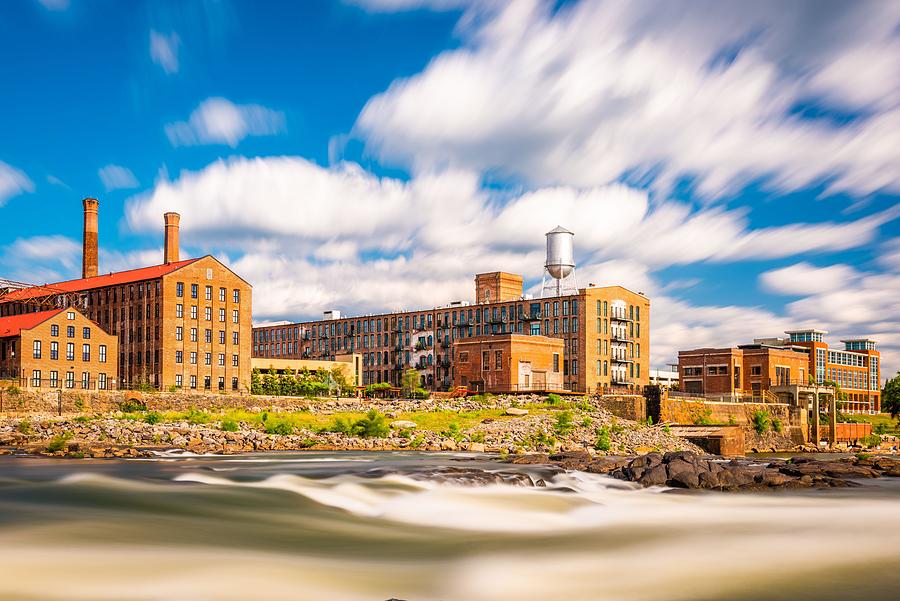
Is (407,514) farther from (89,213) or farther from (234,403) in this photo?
(89,213)

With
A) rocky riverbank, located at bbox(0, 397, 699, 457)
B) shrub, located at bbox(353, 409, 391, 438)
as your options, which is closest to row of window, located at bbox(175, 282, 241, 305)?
rocky riverbank, located at bbox(0, 397, 699, 457)

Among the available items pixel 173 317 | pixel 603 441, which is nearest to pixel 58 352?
pixel 173 317

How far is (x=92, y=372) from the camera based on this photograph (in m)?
77.2

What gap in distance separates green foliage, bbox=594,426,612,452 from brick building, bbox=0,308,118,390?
46.5 metres

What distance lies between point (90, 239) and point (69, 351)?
29.2 m

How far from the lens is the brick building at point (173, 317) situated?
272 ft

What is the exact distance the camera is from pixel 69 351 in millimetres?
75438

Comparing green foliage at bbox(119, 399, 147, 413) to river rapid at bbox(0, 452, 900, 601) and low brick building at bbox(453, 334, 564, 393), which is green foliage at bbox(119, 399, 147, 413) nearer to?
low brick building at bbox(453, 334, 564, 393)

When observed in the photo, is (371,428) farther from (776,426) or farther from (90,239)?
(90,239)

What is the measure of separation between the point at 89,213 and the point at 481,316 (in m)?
49.4

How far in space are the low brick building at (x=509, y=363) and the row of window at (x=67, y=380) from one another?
34.7 meters

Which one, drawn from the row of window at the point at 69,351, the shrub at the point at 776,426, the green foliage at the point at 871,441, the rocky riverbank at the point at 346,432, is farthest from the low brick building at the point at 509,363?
the row of window at the point at 69,351

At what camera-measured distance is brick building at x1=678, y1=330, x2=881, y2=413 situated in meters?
111

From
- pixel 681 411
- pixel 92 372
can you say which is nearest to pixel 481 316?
pixel 681 411
